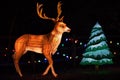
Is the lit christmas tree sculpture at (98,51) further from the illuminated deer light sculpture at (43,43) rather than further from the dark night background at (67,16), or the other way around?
the dark night background at (67,16)

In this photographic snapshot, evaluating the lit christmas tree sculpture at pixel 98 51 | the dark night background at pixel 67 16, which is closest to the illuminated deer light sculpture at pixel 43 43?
the lit christmas tree sculpture at pixel 98 51

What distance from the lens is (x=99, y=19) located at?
63.9 ft

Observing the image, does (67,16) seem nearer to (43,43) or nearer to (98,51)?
(98,51)

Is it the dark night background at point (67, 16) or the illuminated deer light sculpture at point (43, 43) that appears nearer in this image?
the illuminated deer light sculpture at point (43, 43)

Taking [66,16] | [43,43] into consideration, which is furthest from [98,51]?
[66,16]

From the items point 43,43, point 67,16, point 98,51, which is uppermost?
point 67,16

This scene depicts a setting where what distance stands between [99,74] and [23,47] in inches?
103

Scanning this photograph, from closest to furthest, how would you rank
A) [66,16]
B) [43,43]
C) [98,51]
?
[43,43], [98,51], [66,16]

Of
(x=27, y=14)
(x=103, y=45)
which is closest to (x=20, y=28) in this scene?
(x=27, y=14)

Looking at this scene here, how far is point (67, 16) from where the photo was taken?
61.5ft

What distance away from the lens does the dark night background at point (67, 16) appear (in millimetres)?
17641

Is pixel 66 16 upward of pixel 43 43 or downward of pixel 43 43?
upward

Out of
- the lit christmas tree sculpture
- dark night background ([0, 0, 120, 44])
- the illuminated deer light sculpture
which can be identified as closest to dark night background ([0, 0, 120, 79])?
dark night background ([0, 0, 120, 44])

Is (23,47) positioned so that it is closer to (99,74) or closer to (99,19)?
(99,74)
